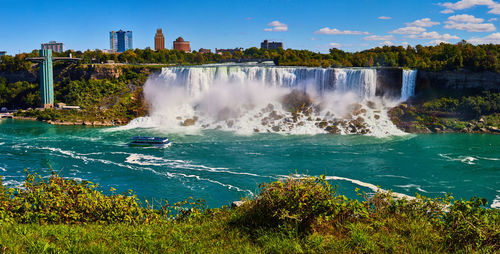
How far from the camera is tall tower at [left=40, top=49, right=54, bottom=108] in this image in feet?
159

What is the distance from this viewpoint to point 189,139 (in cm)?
3062

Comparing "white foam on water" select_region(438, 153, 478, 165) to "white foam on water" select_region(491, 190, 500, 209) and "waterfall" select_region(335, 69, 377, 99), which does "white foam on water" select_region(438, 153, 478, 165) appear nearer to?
"white foam on water" select_region(491, 190, 500, 209)

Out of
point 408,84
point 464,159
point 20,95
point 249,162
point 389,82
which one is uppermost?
point 389,82

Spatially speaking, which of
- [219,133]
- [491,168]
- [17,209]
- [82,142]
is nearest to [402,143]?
[491,168]

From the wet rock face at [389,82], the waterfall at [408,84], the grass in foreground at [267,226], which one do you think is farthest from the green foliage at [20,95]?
the grass in foreground at [267,226]

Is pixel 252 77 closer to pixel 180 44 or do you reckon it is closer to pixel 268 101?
pixel 268 101

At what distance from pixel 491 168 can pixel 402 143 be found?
7.35m

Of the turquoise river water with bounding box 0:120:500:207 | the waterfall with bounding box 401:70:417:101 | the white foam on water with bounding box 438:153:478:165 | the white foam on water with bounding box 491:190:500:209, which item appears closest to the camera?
the white foam on water with bounding box 491:190:500:209

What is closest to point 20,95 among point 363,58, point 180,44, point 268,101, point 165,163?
point 268,101

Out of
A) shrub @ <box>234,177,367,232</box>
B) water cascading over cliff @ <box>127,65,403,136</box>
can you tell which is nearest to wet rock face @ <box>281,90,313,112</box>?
water cascading over cliff @ <box>127,65,403,136</box>

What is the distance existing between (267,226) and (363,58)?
51650 mm

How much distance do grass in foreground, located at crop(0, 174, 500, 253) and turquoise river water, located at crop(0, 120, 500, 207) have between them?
281 inches

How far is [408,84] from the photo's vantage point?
40250mm

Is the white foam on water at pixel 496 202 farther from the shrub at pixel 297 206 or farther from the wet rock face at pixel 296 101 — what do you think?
the wet rock face at pixel 296 101
